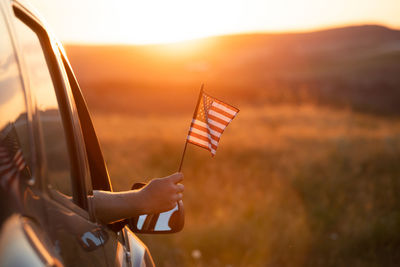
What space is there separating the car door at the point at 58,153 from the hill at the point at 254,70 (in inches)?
1254

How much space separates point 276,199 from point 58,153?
5.94 meters

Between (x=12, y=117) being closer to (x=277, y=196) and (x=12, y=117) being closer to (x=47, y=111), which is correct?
(x=47, y=111)

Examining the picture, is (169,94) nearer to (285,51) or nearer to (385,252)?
(285,51)

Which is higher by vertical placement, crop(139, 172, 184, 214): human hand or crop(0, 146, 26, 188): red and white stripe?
crop(0, 146, 26, 188): red and white stripe

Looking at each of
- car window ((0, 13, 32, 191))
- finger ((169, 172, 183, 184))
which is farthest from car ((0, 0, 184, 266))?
finger ((169, 172, 183, 184))

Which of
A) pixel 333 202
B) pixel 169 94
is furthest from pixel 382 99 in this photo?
pixel 333 202

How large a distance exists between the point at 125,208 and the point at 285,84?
54.1 meters

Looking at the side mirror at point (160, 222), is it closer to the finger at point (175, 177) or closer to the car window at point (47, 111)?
the finger at point (175, 177)

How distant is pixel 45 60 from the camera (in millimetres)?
1624

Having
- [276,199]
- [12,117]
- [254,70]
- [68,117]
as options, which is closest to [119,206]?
[68,117]

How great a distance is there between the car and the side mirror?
146 millimetres

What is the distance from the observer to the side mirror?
7.13 ft

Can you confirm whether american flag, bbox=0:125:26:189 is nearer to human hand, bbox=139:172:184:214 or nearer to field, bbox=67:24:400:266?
human hand, bbox=139:172:184:214

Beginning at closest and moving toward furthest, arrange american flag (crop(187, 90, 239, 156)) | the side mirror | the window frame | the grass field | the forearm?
1. the window frame
2. the forearm
3. american flag (crop(187, 90, 239, 156))
4. the side mirror
5. the grass field
